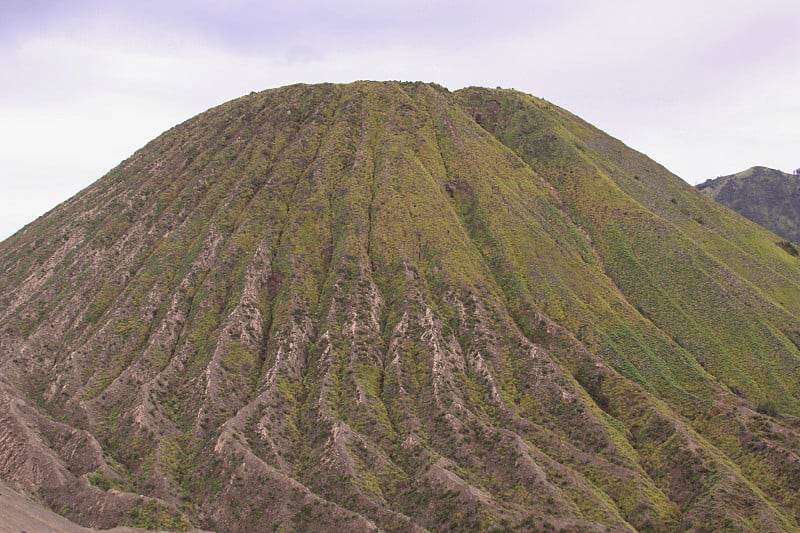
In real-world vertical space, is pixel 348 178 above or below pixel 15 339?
above

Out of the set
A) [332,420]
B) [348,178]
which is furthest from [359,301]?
[348,178]

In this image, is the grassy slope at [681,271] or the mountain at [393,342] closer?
the mountain at [393,342]

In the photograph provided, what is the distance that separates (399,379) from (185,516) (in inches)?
1339

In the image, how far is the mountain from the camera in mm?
73812

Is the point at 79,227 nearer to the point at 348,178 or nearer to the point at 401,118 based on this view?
the point at 348,178

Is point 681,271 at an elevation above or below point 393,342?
above

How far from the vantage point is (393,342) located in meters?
97.1

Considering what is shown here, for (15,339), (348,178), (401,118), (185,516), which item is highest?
(401,118)

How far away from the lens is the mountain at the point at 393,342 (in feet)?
242

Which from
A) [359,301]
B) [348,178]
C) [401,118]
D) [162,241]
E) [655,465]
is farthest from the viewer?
[401,118]

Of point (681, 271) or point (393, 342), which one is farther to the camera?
point (681, 271)

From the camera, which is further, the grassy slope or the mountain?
the grassy slope

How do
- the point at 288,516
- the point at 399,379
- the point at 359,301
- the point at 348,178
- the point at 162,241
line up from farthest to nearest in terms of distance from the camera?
the point at 348,178
the point at 162,241
the point at 359,301
the point at 399,379
the point at 288,516

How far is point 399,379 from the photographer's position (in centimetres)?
8994
